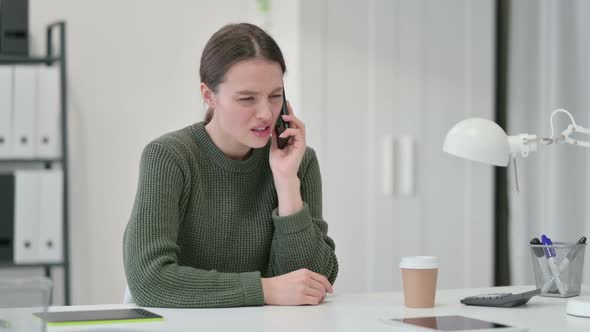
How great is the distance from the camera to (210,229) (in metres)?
2.11

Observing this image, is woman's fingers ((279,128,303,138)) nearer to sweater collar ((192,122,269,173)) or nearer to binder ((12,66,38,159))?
sweater collar ((192,122,269,173))

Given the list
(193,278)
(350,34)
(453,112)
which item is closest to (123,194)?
(350,34)

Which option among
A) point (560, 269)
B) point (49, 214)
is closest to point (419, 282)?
point (560, 269)

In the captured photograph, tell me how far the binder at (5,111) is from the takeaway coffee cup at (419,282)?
202 centimetres

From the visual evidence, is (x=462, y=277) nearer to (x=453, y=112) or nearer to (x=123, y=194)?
(x=453, y=112)

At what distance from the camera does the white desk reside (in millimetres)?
1534

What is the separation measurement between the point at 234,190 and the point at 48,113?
4.79ft

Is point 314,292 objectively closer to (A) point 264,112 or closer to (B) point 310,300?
(B) point 310,300

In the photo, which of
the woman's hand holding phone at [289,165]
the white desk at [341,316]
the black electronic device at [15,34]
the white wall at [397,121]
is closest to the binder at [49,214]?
the black electronic device at [15,34]

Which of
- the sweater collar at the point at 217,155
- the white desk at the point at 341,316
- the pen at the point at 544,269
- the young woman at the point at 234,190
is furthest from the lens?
the sweater collar at the point at 217,155

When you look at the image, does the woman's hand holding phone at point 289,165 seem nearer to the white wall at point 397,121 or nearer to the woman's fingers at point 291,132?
the woman's fingers at point 291,132

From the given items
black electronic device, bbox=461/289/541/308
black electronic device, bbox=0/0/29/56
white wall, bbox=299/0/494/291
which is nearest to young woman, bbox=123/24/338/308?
black electronic device, bbox=461/289/541/308

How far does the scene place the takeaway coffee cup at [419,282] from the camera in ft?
5.94

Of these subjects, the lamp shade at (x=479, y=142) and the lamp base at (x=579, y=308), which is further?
the lamp shade at (x=479, y=142)
